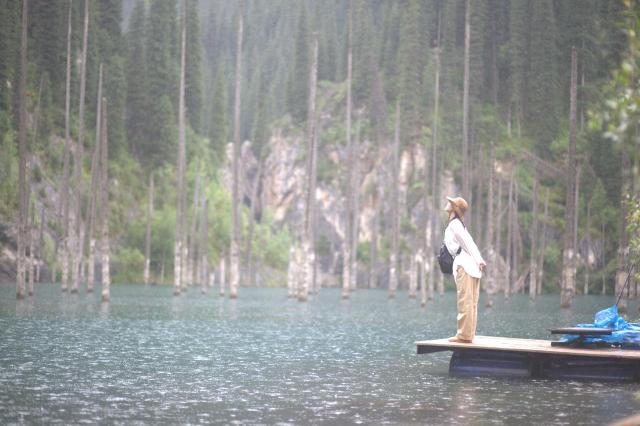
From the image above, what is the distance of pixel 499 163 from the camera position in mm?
99312

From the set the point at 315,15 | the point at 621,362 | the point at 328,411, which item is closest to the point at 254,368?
the point at 328,411

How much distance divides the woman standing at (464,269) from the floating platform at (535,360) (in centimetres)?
37

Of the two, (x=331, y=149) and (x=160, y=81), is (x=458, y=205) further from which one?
(x=331, y=149)

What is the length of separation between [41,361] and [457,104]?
307 ft

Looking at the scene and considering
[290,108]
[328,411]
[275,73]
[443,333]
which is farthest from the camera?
[275,73]

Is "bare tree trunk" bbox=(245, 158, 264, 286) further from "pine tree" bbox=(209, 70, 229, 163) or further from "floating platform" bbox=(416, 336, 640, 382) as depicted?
"floating platform" bbox=(416, 336, 640, 382)

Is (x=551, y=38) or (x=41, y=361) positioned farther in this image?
(x=551, y=38)

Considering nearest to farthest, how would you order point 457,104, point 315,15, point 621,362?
1. point 621,362
2. point 457,104
3. point 315,15

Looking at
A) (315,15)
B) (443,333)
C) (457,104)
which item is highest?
(315,15)

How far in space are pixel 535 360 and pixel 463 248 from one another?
2460mm

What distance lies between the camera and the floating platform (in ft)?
54.2

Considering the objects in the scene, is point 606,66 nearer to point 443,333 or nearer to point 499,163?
point 499,163

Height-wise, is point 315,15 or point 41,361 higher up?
point 315,15

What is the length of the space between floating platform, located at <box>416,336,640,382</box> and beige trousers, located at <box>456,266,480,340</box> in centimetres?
28
